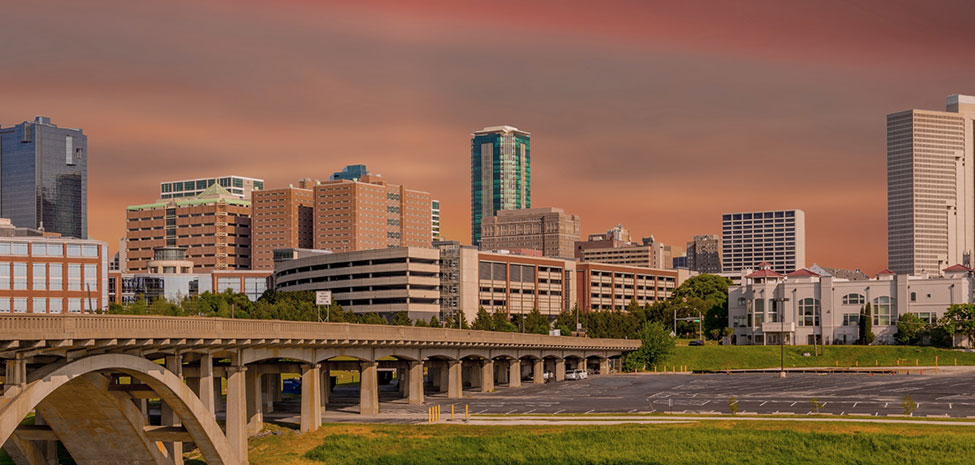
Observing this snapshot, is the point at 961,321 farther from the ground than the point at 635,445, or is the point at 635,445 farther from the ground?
the point at 961,321

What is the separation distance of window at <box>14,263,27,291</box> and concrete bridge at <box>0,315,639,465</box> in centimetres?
10175

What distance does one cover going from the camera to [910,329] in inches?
7505

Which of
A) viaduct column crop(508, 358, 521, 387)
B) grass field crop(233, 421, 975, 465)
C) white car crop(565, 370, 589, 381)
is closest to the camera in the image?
grass field crop(233, 421, 975, 465)

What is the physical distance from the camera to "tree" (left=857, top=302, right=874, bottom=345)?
196 metres

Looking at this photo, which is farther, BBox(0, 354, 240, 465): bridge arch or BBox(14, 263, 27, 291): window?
BBox(14, 263, 27, 291): window

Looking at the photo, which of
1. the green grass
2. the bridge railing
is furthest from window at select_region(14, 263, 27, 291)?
the green grass

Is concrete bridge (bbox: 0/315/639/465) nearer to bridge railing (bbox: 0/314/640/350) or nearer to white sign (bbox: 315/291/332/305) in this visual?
bridge railing (bbox: 0/314/640/350)

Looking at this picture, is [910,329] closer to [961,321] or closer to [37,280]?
[961,321]

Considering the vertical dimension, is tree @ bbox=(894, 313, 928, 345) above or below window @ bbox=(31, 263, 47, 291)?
below

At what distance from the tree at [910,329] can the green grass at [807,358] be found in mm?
6000

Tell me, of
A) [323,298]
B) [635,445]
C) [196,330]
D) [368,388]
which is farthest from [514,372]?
[196,330]

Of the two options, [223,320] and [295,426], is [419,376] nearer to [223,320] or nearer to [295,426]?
[295,426]

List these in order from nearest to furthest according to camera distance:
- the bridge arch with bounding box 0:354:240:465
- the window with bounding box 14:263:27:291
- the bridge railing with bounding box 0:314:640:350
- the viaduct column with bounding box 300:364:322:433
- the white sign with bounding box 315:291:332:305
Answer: the bridge arch with bounding box 0:354:240:465
the bridge railing with bounding box 0:314:640:350
the viaduct column with bounding box 300:364:322:433
the white sign with bounding box 315:291:332:305
the window with bounding box 14:263:27:291

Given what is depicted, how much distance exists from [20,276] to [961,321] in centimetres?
15950
